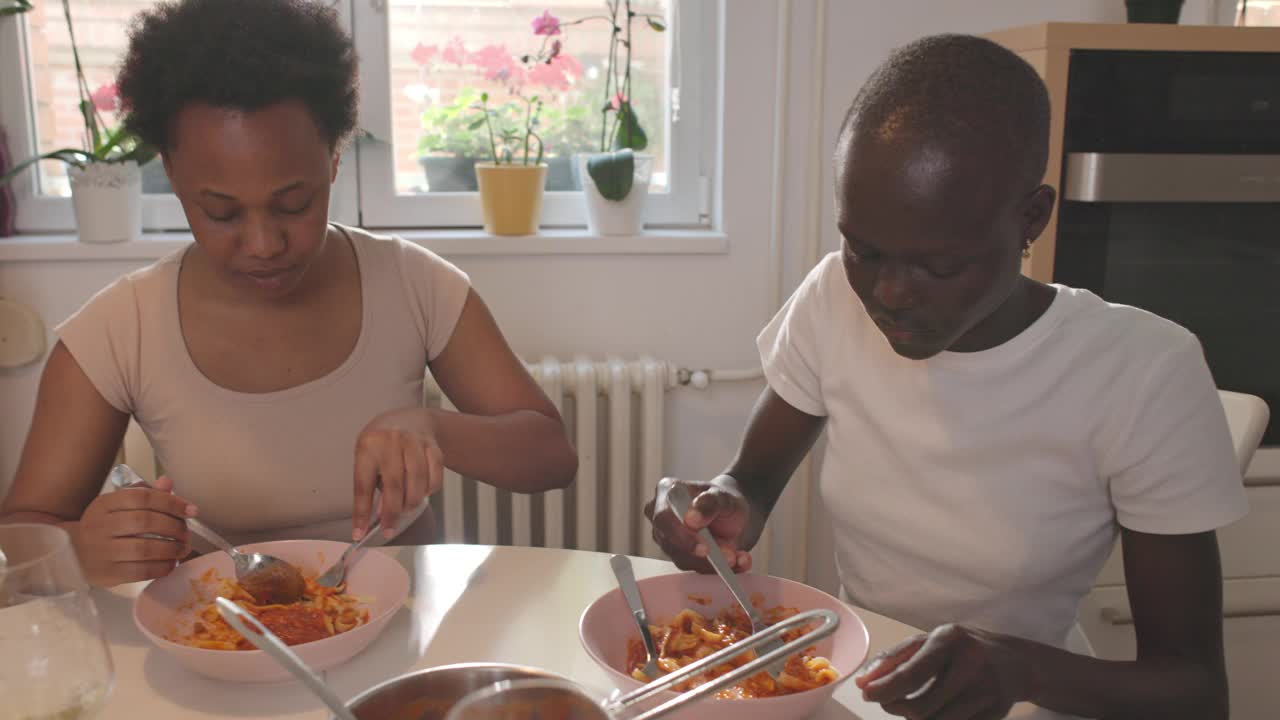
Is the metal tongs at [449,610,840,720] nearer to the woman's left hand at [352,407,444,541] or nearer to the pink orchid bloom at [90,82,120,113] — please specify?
the woman's left hand at [352,407,444,541]

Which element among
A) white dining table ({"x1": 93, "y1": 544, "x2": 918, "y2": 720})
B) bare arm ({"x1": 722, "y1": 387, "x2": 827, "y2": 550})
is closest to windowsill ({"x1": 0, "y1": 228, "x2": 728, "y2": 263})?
bare arm ({"x1": 722, "y1": 387, "x2": 827, "y2": 550})

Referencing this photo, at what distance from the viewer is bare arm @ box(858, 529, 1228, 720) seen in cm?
76

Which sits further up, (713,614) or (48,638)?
(48,638)

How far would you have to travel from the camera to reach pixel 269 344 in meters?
1.32

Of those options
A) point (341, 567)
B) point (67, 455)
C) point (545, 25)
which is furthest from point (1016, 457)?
point (545, 25)

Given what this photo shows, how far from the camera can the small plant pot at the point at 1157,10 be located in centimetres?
195

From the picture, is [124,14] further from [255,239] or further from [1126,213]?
[1126,213]

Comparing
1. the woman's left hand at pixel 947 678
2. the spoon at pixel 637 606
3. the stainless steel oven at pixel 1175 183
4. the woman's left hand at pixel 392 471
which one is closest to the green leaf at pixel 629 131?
the stainless steel oven at pixel 1175 183

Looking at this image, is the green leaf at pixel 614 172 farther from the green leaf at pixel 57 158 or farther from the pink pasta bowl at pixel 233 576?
the pink pasta bowl at pixel 233 576

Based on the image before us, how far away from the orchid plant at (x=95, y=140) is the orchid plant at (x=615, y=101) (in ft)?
2.63

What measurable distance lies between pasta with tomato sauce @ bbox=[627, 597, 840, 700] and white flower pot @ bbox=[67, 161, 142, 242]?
5.02 feet

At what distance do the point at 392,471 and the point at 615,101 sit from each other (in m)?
1.35

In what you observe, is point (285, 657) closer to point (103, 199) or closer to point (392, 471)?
point (392, 471)

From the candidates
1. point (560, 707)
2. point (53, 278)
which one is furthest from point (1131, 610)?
point (53, 278)
